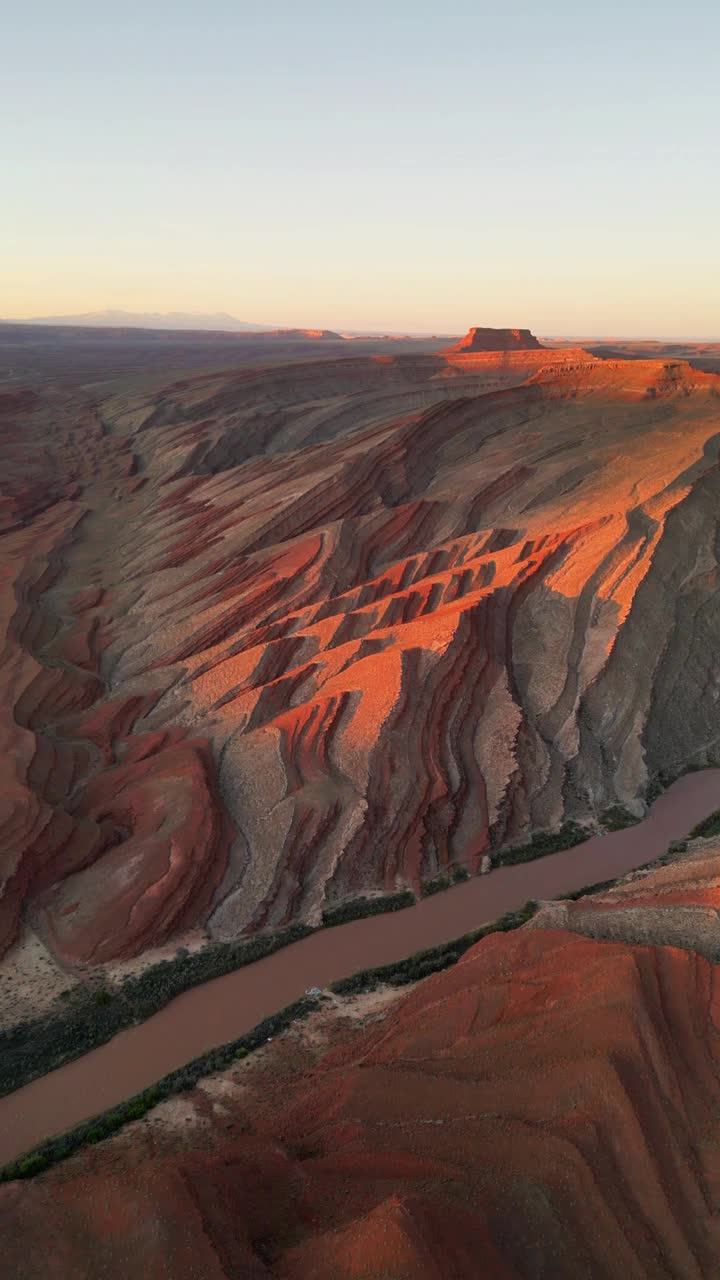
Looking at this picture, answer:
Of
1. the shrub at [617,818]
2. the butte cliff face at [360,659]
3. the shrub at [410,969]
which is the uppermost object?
the butte cliff face at [360,659]

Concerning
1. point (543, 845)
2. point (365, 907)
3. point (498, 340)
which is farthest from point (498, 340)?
point (365, 907)

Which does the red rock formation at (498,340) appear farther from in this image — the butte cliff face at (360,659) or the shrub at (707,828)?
the shrub at (707,828)

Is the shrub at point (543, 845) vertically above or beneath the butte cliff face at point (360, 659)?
beneath

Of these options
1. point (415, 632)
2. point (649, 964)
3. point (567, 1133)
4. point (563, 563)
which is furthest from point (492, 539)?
point (567, 1133)

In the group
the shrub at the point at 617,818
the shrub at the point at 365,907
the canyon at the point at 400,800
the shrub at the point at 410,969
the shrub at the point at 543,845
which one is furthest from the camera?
the shrub at the point at 617,818

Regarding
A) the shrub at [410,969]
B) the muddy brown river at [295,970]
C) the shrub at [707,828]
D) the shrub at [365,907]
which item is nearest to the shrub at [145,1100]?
the muddy brown river at [295,970]

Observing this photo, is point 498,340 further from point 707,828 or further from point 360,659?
point 707,828

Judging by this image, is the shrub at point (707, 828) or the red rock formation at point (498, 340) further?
the red rock formation at point (498, 340)
